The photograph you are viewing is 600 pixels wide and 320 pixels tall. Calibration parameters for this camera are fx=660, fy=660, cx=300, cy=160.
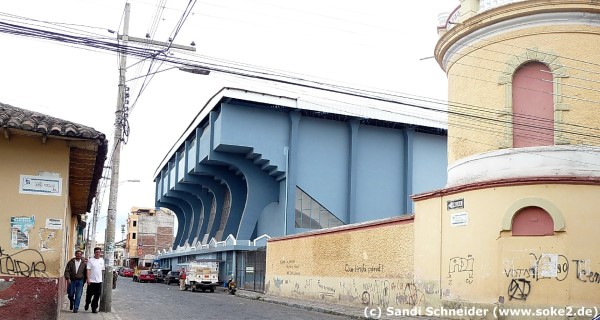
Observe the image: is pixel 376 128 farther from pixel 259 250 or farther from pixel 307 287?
pixel 307 287

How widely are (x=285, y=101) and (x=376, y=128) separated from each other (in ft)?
24.9

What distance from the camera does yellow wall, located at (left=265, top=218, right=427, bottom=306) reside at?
21.3 meters

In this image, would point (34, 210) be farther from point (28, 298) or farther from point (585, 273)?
point (585, 273)

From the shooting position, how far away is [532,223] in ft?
56.4

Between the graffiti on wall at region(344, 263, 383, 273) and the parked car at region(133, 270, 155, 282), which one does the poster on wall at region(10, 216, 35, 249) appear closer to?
the graffiti on wall at region(344, 263, 383, 273)

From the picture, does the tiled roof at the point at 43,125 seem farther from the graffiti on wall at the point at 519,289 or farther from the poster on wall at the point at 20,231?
the graffiti on wall at the point at 519,289

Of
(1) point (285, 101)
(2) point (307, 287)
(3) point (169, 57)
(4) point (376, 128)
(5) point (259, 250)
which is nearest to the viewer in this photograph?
(3) point (169, 57)

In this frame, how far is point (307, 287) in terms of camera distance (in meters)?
28.6

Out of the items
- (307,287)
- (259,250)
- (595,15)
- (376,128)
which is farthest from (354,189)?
(595,15)

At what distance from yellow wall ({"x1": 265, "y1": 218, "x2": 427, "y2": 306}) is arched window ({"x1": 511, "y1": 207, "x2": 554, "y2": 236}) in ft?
12.8

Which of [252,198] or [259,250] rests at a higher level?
[252,198]

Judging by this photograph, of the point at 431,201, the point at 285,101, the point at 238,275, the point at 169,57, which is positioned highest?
the point at 285,101

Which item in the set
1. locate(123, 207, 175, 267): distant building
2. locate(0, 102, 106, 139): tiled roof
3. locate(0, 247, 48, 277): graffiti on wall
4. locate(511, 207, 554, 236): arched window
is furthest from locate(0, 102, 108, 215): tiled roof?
locate(123, 207, 175, 267): distant building

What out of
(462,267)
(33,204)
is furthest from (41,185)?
(462,267)
